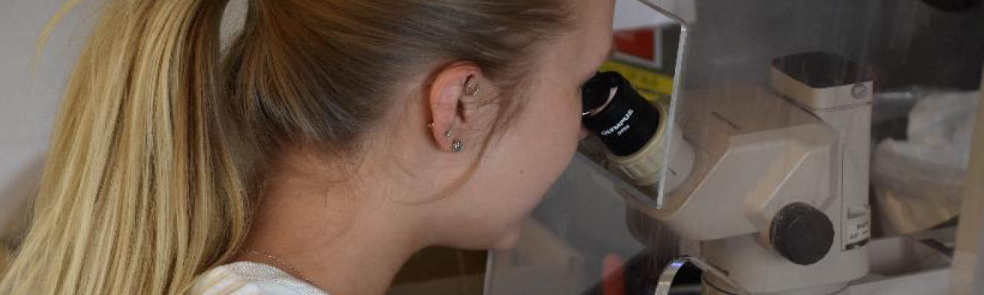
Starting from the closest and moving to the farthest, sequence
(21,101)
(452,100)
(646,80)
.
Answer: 1. (452,100)
2. (646,80)
3. (21,101)

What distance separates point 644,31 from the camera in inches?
39.7

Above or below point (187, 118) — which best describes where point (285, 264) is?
below

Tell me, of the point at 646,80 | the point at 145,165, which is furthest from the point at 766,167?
the point at 145,165

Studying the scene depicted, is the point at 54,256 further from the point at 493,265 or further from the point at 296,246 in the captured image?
the point at 493,265

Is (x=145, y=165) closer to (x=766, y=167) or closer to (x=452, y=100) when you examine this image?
(x=452, y=100)

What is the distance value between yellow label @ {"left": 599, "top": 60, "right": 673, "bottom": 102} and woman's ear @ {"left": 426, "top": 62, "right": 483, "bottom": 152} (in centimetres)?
16

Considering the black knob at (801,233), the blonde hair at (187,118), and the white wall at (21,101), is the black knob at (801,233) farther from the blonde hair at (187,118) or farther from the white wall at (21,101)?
the white wall at (21,101)

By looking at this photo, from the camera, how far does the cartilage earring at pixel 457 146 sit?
0.85 meters

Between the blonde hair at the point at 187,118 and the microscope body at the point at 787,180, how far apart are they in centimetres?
16

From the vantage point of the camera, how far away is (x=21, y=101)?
4.43 ft

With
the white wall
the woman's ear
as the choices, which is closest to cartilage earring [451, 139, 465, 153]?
the woman's ear

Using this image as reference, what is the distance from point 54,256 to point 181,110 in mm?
159

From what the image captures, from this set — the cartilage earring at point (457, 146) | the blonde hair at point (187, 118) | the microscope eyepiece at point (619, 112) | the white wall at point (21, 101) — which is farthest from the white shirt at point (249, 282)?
the white wall at point (21, 101)

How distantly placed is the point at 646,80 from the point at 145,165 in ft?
1.36
